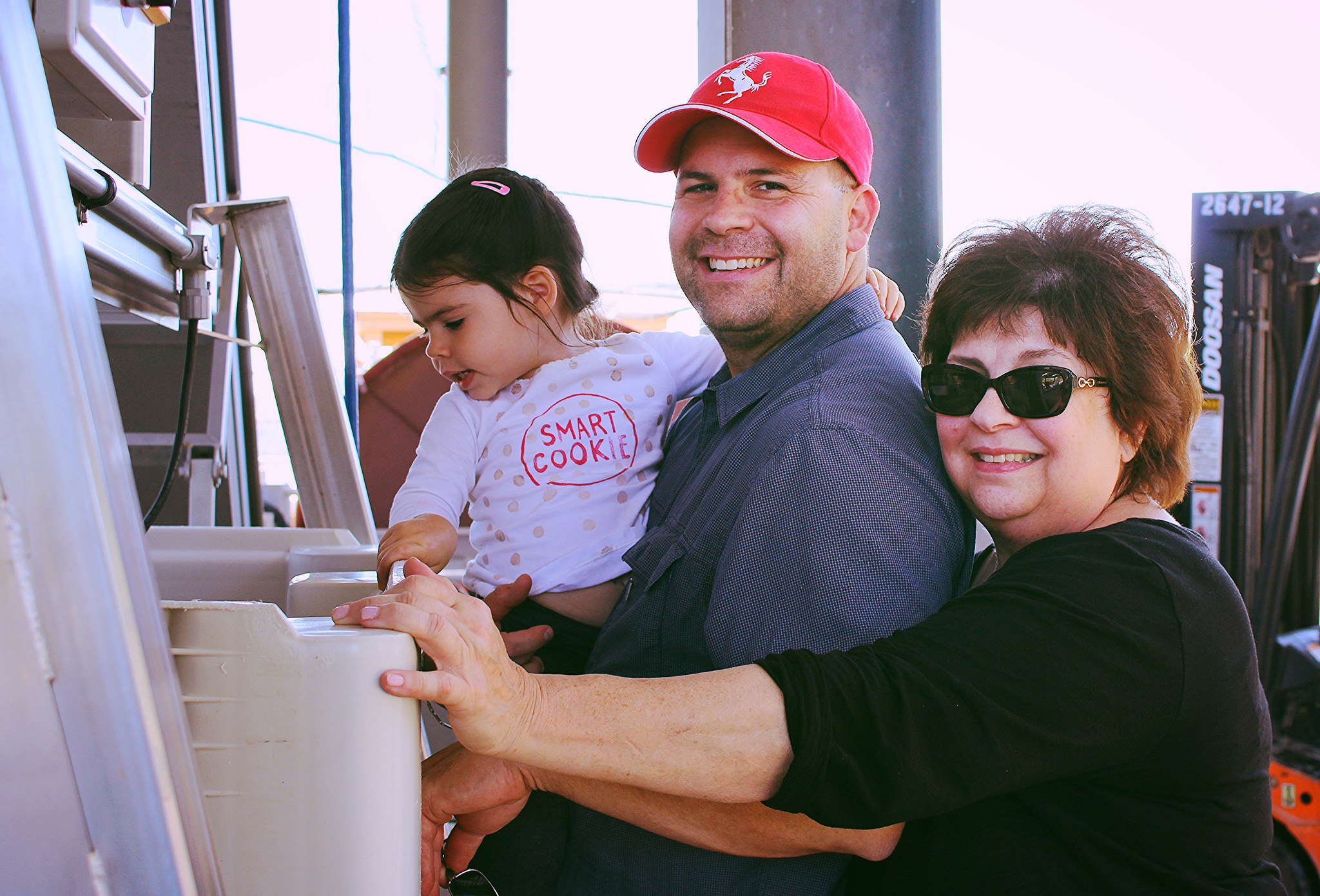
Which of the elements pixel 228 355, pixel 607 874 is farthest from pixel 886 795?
pixel 228 355

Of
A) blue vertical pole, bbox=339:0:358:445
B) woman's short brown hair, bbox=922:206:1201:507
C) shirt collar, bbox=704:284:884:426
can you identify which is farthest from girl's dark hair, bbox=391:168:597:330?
blue vertical pole, bbox=339:0:358:445

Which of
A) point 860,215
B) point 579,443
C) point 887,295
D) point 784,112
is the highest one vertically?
point 784,112

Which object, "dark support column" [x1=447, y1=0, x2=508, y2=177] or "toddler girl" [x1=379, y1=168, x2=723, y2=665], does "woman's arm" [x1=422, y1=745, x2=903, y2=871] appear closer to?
"toddler girl" [x1=379, y1=168, x2=723, y2=665]

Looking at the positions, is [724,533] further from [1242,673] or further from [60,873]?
[60,873]

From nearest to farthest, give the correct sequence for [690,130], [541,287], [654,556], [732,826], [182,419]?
[732,826], [654,556], [690,130], [541,287], [182,419]

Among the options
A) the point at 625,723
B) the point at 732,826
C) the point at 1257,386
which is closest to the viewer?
the point at 625,723

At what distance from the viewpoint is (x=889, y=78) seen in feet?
8.64

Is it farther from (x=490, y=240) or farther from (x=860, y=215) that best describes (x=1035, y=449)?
(x=490, y=240)

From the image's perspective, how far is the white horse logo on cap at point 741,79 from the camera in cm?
147

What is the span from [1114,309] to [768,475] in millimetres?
448

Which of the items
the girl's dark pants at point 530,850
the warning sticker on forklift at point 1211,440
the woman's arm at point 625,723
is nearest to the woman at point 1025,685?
the woman's arm at point 625,723

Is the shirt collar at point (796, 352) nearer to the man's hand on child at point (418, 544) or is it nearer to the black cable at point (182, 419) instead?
the man's hand on child at point (418, 544)

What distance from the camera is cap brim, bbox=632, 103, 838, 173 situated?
142 cm

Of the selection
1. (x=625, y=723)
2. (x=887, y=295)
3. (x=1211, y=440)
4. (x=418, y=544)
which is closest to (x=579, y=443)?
(x=418, y=544)
